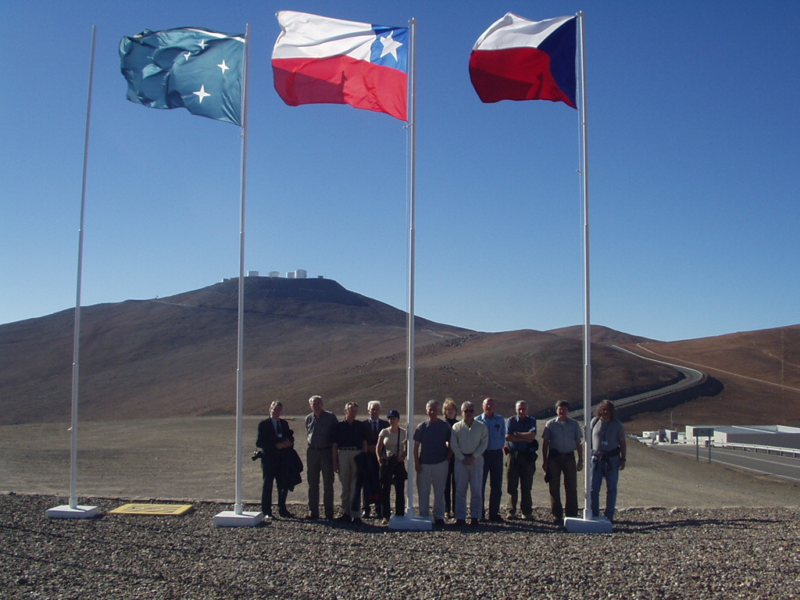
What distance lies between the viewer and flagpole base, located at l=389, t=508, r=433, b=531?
8.20m

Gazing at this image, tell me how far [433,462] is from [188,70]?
6.30 meters

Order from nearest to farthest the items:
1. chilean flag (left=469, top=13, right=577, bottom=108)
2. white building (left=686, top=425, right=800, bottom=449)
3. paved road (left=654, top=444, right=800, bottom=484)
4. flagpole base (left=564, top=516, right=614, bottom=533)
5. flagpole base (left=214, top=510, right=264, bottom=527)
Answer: flagpole base (left=564, top=516, right=614, bottom=533) → flagpole base (left=214, top=510, right=264, bottom=527) → chilean flag (left=469, top=13, right=577, bottom=108) → paved road (left=654, top=444, right=800, bottom=484) → white building (left=686, top=425, right=800, bottom=449)

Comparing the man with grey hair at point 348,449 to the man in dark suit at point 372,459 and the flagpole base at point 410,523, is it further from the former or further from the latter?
the flagpole base at point 410,523

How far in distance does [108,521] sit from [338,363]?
7704cm

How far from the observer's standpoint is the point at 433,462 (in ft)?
28.4

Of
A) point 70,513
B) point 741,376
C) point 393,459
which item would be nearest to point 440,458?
point 393,459

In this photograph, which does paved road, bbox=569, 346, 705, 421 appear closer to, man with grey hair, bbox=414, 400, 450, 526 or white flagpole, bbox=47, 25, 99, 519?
man with grey hair, bbox=414, 400, 450, 526

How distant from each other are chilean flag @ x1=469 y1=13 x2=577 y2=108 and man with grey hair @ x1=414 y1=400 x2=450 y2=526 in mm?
4362

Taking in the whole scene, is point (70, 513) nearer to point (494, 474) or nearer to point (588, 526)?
point (494, 474)

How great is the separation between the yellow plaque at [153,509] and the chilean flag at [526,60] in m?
6.87

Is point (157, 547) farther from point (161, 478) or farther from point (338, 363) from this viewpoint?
point (338, 363)

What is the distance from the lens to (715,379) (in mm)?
72375

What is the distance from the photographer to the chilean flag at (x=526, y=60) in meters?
9.24

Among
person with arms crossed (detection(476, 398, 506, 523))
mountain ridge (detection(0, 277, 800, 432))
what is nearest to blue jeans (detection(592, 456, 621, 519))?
person with arms crossed (detection(476, 398, 506, 523))
